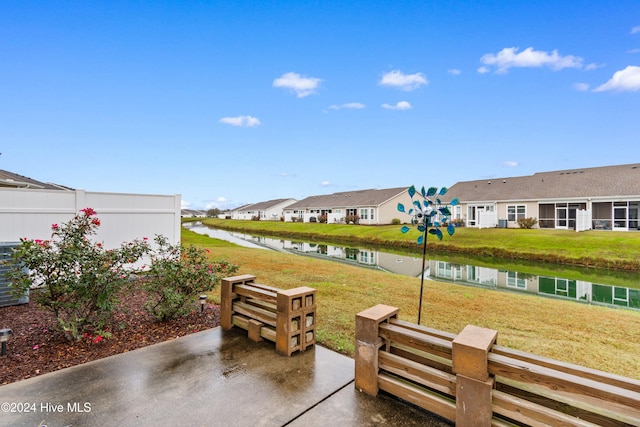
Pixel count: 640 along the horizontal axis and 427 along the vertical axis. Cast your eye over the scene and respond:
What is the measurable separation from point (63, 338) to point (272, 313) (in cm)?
287

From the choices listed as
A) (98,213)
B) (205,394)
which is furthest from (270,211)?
(205,394)

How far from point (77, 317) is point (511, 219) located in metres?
29.9

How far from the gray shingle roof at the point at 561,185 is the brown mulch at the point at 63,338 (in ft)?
91.5

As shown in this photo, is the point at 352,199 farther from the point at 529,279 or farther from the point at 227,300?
the point at 227,300

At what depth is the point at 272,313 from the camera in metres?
4.38

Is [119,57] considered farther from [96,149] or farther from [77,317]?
[77,317]

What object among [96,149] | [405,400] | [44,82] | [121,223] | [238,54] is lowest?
[405,400]

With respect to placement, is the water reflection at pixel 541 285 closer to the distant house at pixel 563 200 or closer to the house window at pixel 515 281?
the house window at pixel 515 281

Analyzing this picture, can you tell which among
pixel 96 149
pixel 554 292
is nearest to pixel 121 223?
pixel 96 149

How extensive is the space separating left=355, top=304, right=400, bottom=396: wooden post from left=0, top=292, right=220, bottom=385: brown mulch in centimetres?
287

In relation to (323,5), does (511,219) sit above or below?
below

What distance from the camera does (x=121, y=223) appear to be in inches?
335

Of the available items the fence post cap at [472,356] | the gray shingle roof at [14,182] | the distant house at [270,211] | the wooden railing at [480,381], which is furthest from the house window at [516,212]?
the distant house at [270,211]

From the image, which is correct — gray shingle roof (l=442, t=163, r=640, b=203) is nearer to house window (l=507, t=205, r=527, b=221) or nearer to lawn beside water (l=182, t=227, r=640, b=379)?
house window (l=507, t=205, r=527, b=221)
